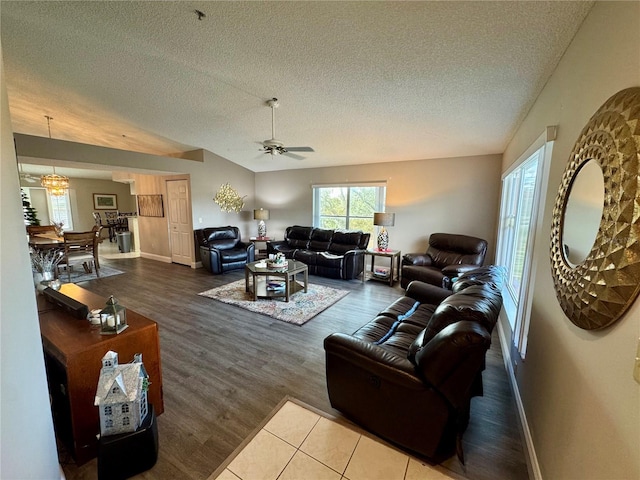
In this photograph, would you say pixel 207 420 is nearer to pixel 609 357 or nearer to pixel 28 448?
pixel 28 448

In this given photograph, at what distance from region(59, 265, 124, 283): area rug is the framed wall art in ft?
5.45

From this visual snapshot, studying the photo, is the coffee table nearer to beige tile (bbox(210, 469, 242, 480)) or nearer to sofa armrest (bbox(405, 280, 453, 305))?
sofa armrest (bbox(405, 280, 453, 305))

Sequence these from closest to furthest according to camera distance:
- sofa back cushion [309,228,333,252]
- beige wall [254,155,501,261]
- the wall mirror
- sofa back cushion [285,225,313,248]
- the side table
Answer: the wall mirror → beige wall [254,155,501,261] → the side table → sofa back cushion [309,228,333,252] → sofa back cushion [285,225,313,248]

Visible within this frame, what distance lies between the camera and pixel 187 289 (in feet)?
15.3

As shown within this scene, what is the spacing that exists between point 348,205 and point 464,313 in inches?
193

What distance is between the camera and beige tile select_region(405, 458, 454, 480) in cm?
149

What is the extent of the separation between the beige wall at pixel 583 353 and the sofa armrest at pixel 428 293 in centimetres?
88

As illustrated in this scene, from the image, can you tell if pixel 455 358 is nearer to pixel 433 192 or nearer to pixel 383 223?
pixel 383 223

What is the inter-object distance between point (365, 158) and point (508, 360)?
4207 mm

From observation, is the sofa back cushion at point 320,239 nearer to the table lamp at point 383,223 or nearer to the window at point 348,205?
the window at point 348,205

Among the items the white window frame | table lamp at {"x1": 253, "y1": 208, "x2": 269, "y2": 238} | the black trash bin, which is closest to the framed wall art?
the black trash bin

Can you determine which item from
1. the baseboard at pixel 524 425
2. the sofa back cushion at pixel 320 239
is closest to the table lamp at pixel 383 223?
the sofa back cushion at pixel 320 239

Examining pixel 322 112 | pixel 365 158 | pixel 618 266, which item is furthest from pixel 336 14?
pixel 365 158

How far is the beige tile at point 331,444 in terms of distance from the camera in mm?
1593
